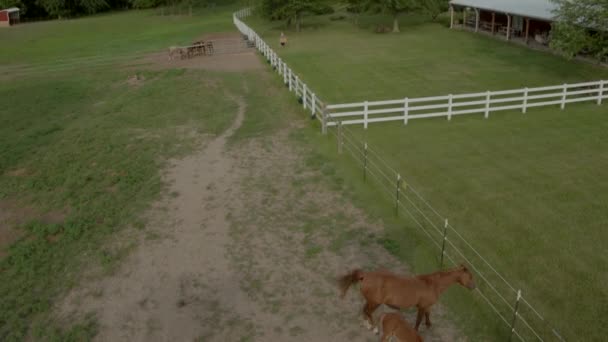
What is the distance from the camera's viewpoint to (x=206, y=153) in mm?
16812

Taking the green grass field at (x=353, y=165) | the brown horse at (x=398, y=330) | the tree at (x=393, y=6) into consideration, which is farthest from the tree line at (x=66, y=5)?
the brown horse at (x=398, y=330)

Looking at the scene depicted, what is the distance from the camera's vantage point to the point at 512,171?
14.3m

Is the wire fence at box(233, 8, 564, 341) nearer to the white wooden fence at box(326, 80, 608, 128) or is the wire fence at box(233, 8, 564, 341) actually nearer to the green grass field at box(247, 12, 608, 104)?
the white wooden fence at box(326, 80, 608, 128)

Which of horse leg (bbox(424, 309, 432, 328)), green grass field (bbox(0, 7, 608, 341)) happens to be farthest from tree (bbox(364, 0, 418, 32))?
horse leg (bbox(424, 309, 432, 328))

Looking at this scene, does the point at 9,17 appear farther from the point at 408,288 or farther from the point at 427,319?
the point at 427,319

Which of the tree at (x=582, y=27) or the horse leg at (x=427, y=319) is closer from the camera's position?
the horse leg at (x=427, y=319)

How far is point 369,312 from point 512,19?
34760 millimetres

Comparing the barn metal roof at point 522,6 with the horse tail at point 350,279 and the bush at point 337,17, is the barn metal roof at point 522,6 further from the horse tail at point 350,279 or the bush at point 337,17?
the horse tail at point 350,279

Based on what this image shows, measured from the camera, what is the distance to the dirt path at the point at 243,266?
8.56 m

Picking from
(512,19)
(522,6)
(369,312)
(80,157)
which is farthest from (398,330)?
(512,19)

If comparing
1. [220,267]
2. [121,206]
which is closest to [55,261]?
[121,206]

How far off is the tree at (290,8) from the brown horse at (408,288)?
37.3 m

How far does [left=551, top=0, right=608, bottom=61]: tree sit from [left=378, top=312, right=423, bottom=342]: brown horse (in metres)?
19.0

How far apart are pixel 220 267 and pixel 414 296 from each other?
4032 millimetres
